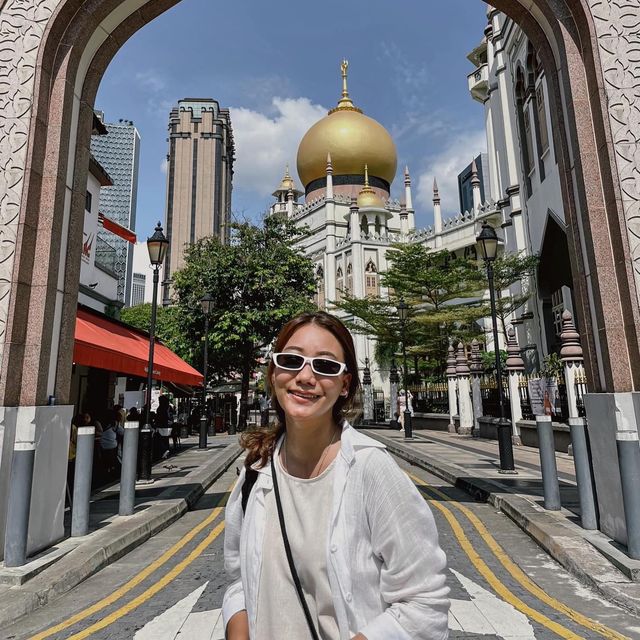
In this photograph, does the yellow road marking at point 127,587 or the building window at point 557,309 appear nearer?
the yellow road marking at point 127,587

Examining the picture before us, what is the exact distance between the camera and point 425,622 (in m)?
1.45

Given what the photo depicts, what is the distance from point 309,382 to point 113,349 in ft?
27.4

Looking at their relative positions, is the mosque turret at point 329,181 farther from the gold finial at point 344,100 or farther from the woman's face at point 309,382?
the woman's face at point 309,382

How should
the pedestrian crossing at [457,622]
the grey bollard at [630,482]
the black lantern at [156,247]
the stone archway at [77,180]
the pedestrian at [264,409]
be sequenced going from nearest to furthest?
the pedestrian crossing at [457,622] → the grey bollard at [630,482] → the stone archway at [77,180] → the black lantern at [156,247] → the pedestrian at [264,409]

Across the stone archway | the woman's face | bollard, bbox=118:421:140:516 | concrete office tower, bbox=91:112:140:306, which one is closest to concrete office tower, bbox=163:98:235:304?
concrete office tower, bbox=91:112:140:306

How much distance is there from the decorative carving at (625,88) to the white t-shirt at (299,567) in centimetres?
495

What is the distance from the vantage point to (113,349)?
9.16 m

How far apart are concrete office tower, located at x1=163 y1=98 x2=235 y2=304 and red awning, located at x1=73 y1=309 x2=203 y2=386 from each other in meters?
86.7

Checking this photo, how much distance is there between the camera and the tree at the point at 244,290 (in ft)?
75.6

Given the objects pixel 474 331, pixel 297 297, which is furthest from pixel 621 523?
pixel 474 331

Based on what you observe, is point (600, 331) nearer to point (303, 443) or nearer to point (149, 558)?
point (303, 443)

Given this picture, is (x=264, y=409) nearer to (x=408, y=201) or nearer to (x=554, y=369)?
(x=554, y=369)

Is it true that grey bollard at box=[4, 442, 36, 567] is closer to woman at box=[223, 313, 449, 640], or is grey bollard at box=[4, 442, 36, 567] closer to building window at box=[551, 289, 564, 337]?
woman at box=[223, 313, 449, 640]

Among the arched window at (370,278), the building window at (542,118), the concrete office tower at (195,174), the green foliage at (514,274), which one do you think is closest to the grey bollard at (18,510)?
the building window at (542,118)
